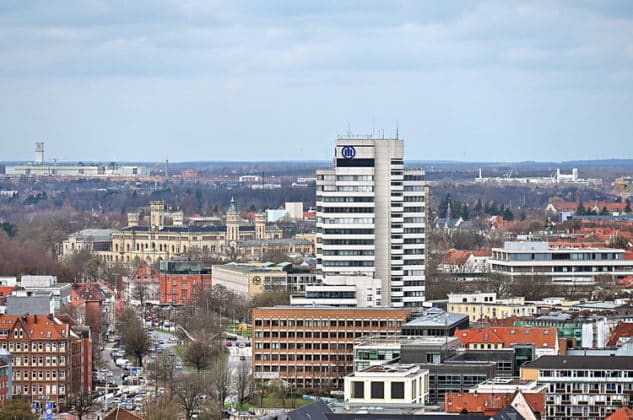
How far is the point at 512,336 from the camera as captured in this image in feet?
266

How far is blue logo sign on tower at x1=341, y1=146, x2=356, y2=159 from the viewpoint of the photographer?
94875 millimetres

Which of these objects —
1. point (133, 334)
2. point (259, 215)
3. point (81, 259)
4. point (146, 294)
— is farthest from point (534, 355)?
point (259, 215)

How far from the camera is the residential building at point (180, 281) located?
13188 cm

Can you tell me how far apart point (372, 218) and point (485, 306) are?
8.93m

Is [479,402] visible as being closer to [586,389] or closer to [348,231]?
[586,389]

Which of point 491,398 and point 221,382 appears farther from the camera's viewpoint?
point 221,382

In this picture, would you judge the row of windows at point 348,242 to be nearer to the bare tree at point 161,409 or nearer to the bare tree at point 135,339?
the bare tree at point 135,339

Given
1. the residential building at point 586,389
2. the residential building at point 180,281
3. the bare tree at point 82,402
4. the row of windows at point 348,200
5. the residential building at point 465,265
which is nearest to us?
the residential building at point 586,389

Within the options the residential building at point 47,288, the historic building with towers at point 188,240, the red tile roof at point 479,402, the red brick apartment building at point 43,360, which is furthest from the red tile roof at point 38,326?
the historic building with towers at point 188,240

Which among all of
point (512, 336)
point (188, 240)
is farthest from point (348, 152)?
point (188, 240)

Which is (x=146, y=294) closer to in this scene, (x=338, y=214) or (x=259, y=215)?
(x=338, y=214)

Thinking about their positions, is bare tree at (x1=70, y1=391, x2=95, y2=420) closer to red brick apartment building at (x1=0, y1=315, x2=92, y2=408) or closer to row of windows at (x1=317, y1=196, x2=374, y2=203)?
red brick apartment building at (x1=0, y1=315, x2=92, y2=408)

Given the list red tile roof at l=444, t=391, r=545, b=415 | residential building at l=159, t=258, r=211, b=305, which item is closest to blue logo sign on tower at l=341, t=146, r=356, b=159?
red tile roof at l=444, t=391, r=545, b=415

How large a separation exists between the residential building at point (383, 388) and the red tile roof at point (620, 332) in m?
15.7
